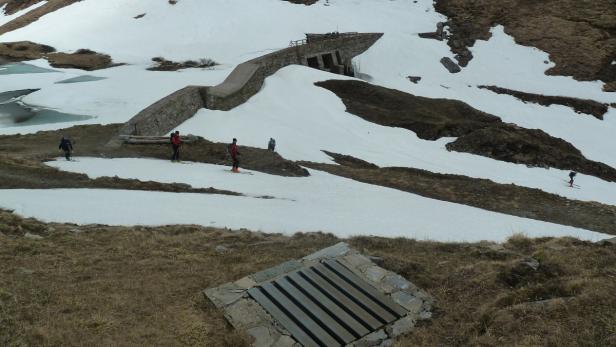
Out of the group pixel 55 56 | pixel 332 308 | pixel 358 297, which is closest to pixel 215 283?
pixel 332 308

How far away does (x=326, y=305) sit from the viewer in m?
8.09

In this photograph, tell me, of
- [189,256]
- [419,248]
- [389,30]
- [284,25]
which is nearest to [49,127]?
[189,256]

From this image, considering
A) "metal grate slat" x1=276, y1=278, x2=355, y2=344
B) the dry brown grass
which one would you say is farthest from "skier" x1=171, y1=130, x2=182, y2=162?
"metal grate slat" x1=276, y1=278, x2=355, y2=344

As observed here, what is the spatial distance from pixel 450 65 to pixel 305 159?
28121mm

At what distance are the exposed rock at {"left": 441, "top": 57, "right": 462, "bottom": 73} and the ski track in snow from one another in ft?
2.29

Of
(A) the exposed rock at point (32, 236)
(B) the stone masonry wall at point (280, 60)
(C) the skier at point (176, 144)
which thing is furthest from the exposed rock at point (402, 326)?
(B) the stone masonry wall at point (280, 60)

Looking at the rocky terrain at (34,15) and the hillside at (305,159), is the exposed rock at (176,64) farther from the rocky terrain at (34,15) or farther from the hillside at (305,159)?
the rocky terrain at (34,15)

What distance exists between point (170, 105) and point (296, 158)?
7.39 m

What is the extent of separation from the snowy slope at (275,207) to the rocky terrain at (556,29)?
3377 centimetres

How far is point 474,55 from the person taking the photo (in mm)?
48469

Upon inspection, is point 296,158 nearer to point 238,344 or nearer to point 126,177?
point 126,177

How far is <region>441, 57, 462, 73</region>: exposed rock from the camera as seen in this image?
151 feet

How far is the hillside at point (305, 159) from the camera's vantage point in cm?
789

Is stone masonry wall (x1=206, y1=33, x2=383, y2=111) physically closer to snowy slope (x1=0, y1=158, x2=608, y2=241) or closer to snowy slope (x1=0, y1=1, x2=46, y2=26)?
snowy slope (x1=0, y1=158, x2=608, y2=241)
